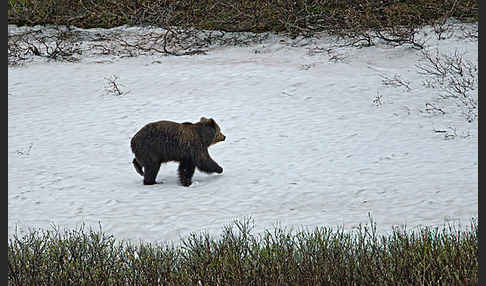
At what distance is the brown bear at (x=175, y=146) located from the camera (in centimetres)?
833

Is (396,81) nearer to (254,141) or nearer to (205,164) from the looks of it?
(254,141)

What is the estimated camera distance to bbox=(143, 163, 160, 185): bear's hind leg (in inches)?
336

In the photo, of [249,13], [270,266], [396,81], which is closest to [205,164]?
[270,266]

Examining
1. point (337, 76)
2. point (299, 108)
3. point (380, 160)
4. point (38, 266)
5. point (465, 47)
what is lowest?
point (38, 266)

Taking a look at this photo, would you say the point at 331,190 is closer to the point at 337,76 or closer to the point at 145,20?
the point at 337,76

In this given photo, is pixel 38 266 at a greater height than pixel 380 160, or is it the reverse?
pixel 380 160

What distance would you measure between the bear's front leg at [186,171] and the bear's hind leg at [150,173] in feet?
1.21

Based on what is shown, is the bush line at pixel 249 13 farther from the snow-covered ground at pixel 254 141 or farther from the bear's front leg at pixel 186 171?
the bear's front leg at pixel 186 171

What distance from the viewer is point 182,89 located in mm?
14211

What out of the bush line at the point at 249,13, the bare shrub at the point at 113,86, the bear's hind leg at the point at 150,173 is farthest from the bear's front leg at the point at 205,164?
the bush line at the point at 249,13

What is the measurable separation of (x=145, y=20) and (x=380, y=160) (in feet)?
39.7

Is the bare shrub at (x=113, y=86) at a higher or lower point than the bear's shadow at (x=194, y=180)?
higher

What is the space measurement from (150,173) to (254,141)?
10.2 feet

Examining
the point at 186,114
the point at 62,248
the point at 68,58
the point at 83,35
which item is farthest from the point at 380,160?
the point at 83,35
